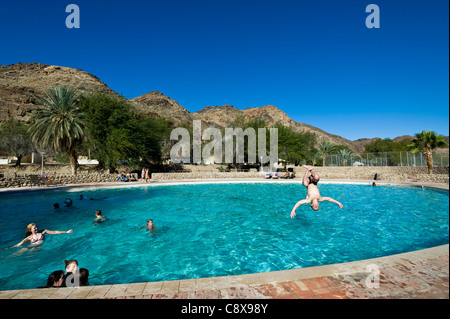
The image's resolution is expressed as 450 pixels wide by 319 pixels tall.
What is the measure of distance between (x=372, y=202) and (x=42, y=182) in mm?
26070

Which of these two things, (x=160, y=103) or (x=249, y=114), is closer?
(x=160, y=103)

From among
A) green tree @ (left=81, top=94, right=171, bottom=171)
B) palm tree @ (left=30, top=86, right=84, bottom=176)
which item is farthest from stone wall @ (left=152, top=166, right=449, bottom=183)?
palm tree @ (left=30, top=86, right=84, bottom=176)

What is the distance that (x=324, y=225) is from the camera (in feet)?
30.6

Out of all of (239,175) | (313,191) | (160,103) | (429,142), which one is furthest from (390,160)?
(160,103)

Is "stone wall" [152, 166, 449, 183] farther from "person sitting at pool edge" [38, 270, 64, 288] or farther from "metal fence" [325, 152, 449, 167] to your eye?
"person sitting at pool edge" [38, 270, 64, 288]

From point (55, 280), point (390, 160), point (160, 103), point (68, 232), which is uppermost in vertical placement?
point (160, 103)

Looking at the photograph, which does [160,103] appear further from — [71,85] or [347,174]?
[347,174]

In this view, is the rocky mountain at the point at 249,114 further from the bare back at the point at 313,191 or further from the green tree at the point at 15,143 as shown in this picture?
the bare back at the point at 313,191

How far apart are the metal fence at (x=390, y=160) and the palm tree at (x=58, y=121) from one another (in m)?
38.8

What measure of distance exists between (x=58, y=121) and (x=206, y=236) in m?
25.0

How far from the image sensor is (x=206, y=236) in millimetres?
8219

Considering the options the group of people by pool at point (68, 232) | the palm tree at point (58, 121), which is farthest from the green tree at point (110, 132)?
the group of people by pool at point (68, 232)

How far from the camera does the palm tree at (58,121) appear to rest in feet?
77.9

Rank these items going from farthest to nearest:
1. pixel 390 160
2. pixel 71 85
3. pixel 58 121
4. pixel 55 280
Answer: pixel 71 85, pixel 390 160, pixel 58 121, pixel 55 280
